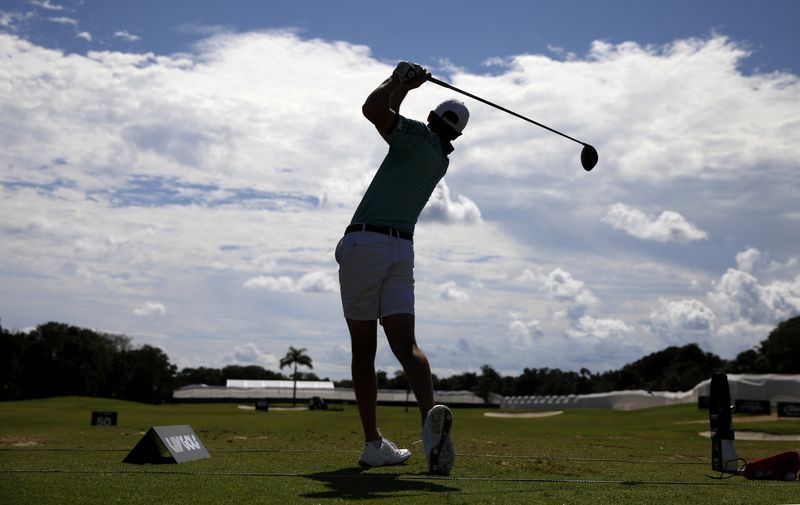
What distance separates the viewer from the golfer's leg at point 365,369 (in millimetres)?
6703

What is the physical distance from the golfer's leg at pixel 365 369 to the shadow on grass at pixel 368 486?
0.85m

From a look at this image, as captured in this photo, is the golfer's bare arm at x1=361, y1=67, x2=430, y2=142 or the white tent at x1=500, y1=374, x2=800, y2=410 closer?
the golfer's bare arm at x1=361, y1=67, x2=430, y2=142

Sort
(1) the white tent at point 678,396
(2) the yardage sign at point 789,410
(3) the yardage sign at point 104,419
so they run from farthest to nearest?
(1) the white tent at point 678,396
(2) the yardage sign at point 789,410
(3) the yardage sign at point 104,419

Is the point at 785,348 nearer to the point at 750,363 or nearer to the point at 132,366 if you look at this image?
the point at 750,363

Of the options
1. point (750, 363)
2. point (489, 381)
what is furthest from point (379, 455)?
point (489, 381)

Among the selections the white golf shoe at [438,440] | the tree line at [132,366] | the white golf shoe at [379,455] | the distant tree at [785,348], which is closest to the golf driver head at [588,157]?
the white golf shoe at [379,455]

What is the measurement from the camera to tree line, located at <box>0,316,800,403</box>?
116562 mm

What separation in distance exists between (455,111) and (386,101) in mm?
715

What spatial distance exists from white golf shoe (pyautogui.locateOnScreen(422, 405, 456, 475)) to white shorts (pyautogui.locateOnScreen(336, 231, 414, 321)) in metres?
0.91

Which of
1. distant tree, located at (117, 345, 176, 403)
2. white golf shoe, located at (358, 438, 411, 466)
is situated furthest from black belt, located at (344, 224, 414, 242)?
distant tree, located at (117, 345, 176, 403)

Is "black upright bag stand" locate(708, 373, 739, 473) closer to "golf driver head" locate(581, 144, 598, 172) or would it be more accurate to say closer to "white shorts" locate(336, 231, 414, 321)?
"golf driver head" locate(581, 144, 598, 172)

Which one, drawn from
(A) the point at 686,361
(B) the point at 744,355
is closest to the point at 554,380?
(A) the point at 686,361

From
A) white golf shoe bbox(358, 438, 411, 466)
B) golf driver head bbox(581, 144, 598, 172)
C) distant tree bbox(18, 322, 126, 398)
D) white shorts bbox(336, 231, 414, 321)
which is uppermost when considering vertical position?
distant tree bbox(18, 322, 126, 398)

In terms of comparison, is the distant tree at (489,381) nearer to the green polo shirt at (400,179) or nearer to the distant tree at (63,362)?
the distant tree at (63,362)
